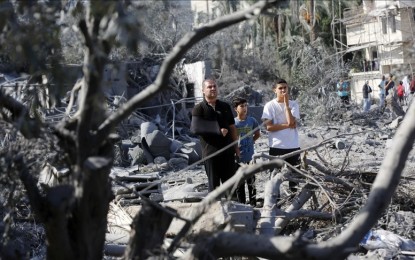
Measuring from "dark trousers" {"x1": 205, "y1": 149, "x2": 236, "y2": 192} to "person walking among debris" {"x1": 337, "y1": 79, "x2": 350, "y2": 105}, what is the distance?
1539cm

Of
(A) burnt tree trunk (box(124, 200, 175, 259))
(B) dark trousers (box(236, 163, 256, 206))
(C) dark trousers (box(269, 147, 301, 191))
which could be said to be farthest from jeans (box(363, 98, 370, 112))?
(A) burnt tree trunk (box(124, 200, 175, 259))

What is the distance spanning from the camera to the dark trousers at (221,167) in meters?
6.53

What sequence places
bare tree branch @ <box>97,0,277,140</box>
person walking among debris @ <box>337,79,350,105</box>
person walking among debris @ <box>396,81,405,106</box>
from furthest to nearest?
person walking among debris @ <box>337,79,350,105</box>, person walking among debris @ <box>396,81,405,106</box>, bare tree branch @ <box>97,0,277,140</box>

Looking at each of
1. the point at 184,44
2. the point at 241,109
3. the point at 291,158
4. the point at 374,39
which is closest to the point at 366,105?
the point at 374,39

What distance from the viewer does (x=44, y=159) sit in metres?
4.26

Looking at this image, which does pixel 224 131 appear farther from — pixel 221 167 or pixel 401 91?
pixel 401 91

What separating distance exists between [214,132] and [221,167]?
0.34 m

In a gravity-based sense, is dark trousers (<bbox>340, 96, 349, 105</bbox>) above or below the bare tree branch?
below

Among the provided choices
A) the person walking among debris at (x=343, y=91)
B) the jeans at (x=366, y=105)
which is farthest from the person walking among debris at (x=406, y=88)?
the person walking among debris at (x=343, y=91)

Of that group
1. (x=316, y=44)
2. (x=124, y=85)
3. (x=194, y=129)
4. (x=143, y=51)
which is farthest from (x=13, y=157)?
(x=316, y=44)

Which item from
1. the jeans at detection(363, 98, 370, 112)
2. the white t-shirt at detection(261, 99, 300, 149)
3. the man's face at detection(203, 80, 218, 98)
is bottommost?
the jeans at detection(363, 98, 370, 112)

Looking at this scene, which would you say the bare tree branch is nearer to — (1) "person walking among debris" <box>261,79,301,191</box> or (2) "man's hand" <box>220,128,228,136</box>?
(2) "man's hand" <box>220,128,228,136</box>

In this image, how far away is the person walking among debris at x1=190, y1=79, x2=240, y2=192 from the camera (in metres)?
6.52

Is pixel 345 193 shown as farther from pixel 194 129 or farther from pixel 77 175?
pixel 77 175
